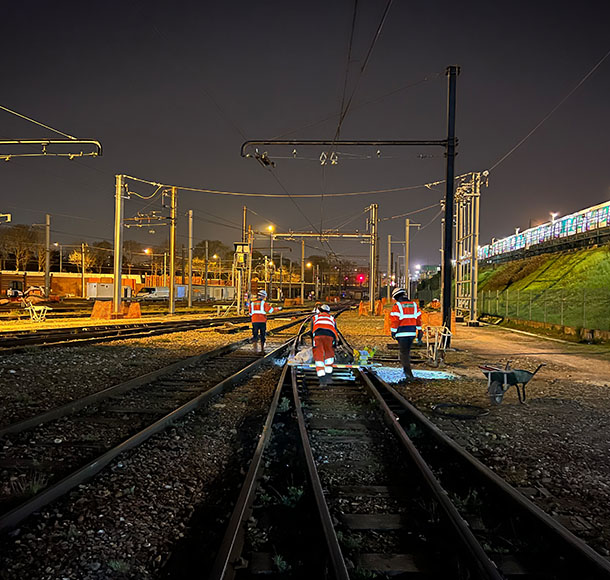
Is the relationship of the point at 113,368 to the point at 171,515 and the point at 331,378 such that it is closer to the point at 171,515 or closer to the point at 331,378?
the point at 331,378

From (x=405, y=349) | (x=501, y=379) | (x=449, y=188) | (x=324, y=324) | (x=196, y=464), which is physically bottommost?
(x=196, y=464)

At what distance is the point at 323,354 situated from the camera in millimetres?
11305

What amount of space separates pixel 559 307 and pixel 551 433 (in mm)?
28582

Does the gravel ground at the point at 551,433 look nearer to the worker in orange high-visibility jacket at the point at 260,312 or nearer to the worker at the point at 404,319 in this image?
the worker at the point at 404,319

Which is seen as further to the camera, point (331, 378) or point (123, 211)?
point (123, 211)

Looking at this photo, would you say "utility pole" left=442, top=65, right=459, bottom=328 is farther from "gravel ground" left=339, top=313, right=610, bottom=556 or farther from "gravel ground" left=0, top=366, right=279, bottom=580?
"gravel ground" left=0, top=366, right=279, bottom=580

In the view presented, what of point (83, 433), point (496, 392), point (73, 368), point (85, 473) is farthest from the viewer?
point (73, 368)

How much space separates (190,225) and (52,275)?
50.2m

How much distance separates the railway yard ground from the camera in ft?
12.7

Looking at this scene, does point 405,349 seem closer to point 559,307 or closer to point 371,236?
point 559,307

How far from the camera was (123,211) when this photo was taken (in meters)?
31.4

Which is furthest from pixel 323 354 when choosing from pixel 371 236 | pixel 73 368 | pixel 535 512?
pixel 371 236

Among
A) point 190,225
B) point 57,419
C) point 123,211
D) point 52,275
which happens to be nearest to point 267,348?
point 57,419

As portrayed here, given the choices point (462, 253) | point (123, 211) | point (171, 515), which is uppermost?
point (123, 211)
